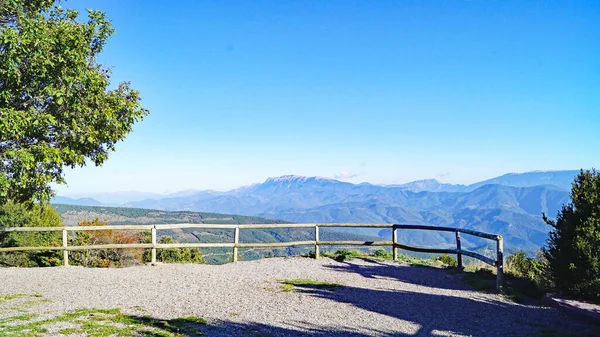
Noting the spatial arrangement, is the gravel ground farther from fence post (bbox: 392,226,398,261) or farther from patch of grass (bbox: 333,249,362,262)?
patch of grass (bbox: 333,249,362,262)

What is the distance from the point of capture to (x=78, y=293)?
9906mm

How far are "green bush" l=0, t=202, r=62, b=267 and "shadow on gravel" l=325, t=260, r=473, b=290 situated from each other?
38.3 ft

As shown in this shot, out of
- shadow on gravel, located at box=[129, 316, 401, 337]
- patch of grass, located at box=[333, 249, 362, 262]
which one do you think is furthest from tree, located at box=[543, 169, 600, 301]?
patch of grass, located at box=[333, 249, 362, 262]

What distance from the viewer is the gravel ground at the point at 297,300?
783cm

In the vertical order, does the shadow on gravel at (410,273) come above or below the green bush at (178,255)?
above

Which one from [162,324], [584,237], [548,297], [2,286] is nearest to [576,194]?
[584,237]

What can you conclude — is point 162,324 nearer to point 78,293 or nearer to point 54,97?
point 78,293

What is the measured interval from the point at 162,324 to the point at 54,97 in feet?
18.5

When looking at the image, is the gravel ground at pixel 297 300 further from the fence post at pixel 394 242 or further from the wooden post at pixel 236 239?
the fence post at pixel 394 242

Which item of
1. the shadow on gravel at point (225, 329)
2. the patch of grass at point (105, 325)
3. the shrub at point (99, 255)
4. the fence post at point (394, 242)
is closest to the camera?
the patch of grass at point (105, 325)

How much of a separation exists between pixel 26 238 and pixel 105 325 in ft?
Answer: 55.4

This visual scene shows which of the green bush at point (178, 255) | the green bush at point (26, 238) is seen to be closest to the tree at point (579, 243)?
the green bush at point (26, 238)

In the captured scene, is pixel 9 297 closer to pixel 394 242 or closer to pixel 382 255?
pixel 394 242

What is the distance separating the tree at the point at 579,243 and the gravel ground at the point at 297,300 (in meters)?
1.01
